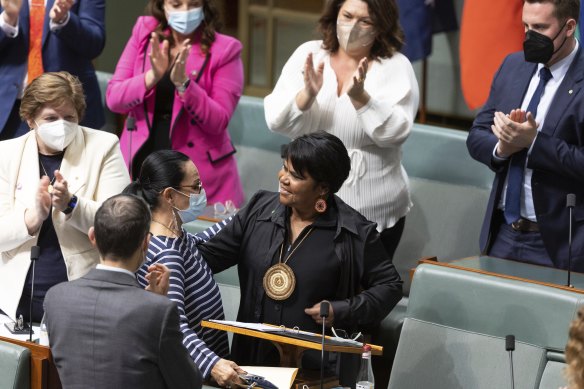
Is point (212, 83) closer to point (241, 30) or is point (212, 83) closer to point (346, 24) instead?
point (346, 24)

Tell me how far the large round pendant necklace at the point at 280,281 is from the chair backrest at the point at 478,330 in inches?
19.3

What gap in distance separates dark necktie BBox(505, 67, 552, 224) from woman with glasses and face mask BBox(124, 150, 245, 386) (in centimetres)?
103

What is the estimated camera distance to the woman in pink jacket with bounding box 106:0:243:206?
4938 mm

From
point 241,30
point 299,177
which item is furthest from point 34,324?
point 241,30

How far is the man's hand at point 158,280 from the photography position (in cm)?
332

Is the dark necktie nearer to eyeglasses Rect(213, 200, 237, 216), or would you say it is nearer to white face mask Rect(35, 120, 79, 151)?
eyeglasses Rect(213, 200, 237, 216)

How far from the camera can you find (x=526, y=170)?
4133 mm

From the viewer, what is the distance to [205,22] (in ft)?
16.5

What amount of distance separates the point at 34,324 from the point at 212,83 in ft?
4.61

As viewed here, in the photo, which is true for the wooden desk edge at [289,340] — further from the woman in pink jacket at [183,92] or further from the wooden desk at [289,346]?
the woman in pink jacket at [183,92]

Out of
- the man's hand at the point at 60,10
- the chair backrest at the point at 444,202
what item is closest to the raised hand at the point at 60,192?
the man's hand at the point at 60,10

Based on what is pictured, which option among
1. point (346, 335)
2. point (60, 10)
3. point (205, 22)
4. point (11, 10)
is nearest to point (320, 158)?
point (346, 335)

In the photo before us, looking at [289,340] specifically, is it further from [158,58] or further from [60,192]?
[158,58]

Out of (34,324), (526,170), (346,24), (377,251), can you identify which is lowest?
(34,324)
